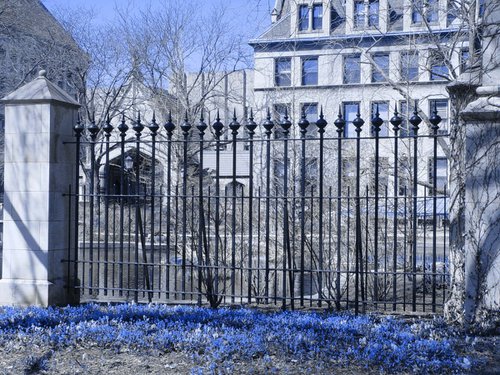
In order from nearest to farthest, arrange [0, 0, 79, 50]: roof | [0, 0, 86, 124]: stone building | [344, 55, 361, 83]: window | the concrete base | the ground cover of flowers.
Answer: the ground cover of flowers, the concrete base, [344, 55, 361, 83]: window, [0, 0, 79, 50]: roof, [0, 0, 86, 124]: stone building

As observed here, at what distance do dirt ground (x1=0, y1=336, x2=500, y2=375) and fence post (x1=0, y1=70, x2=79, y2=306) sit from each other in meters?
2.45

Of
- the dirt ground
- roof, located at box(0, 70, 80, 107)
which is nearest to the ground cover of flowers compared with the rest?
the dirt ground

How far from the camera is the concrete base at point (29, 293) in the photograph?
8398 mm

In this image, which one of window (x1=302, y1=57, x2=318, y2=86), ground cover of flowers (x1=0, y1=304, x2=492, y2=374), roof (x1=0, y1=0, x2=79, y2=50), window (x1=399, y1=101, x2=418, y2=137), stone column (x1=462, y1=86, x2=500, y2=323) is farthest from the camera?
window (x1=302, y1=57, x2=318, y2=86)

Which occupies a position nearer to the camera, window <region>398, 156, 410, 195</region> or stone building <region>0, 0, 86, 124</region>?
window <region>398, 156, 410, 195</region>

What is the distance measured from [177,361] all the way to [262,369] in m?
0.73

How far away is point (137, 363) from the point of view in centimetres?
559

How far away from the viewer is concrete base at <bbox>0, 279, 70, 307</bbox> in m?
8.40

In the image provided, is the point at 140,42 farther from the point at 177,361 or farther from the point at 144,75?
the point at 177,361

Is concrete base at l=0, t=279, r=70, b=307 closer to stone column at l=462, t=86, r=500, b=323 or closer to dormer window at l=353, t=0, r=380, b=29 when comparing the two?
stone column at l=462, t=86, r=500, b=323

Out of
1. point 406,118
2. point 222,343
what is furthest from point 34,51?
point 222,343

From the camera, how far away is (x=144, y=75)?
3300 centimetres

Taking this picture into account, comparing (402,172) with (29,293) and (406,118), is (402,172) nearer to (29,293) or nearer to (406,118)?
(406,118)

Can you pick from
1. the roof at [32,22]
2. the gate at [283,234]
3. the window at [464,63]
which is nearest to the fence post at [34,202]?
the gate at [283,234]
